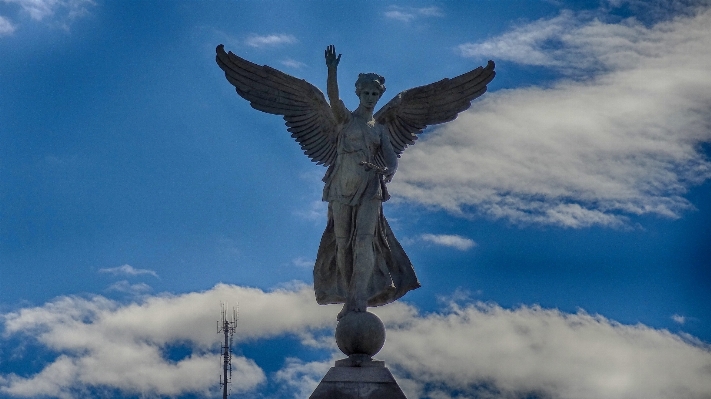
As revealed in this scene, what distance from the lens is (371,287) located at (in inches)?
796

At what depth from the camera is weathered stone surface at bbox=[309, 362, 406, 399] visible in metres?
18.8

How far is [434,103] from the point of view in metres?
21.3

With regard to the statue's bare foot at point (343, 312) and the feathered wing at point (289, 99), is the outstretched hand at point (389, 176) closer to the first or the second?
the feathered wing at point (289, 99)

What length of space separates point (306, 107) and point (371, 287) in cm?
288

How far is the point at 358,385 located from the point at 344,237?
2.35 m

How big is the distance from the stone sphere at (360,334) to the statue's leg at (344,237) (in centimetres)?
74

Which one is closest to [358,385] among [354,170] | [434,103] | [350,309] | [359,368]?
[359,368]

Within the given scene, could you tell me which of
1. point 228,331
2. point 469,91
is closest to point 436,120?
point 469,91

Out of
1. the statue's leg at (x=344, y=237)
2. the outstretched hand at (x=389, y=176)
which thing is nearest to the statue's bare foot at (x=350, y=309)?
the statue's leg at (x=344, y=237)

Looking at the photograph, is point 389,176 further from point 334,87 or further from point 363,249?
point 334,87

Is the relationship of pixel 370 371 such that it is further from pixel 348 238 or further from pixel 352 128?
pixel 352 128

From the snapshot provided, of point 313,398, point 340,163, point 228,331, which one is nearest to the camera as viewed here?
point 313,398

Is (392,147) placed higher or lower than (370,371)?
higher

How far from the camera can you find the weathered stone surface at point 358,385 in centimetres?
1881
